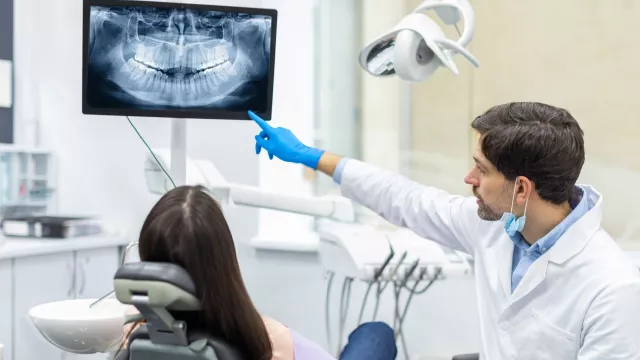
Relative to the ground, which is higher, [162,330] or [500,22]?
[500,22]

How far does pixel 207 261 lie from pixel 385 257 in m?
1.50

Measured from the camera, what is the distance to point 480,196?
1646 millimetres

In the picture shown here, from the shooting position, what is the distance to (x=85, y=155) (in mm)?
3252

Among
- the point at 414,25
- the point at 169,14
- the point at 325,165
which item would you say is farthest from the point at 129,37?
the point at 414,25

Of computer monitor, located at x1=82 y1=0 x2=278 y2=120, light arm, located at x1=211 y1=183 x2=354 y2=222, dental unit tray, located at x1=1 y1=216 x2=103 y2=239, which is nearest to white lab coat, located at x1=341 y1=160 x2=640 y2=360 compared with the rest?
computer monitor, located at x1=82 y1=0 x2=278 y2=120

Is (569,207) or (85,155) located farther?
(85,155)

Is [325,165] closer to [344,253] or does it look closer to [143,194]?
[344,253]

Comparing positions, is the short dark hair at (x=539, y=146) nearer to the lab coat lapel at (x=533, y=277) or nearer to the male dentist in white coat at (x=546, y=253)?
the male dentist in white coat at (x=546, y=253)

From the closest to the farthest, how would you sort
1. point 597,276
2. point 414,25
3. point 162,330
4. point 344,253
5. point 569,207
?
point 162,330, point 597,276, point 569,207, point 414,25, point 344,253

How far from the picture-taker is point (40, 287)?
2.72 meters

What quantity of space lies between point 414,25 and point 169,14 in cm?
65

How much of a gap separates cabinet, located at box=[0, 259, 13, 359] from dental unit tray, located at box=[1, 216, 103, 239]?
0.31 metres

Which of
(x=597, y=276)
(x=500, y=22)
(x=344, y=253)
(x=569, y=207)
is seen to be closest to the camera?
(x=597, y=276)

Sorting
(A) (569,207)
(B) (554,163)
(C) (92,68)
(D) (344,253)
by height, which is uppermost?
(C) (92,68)
